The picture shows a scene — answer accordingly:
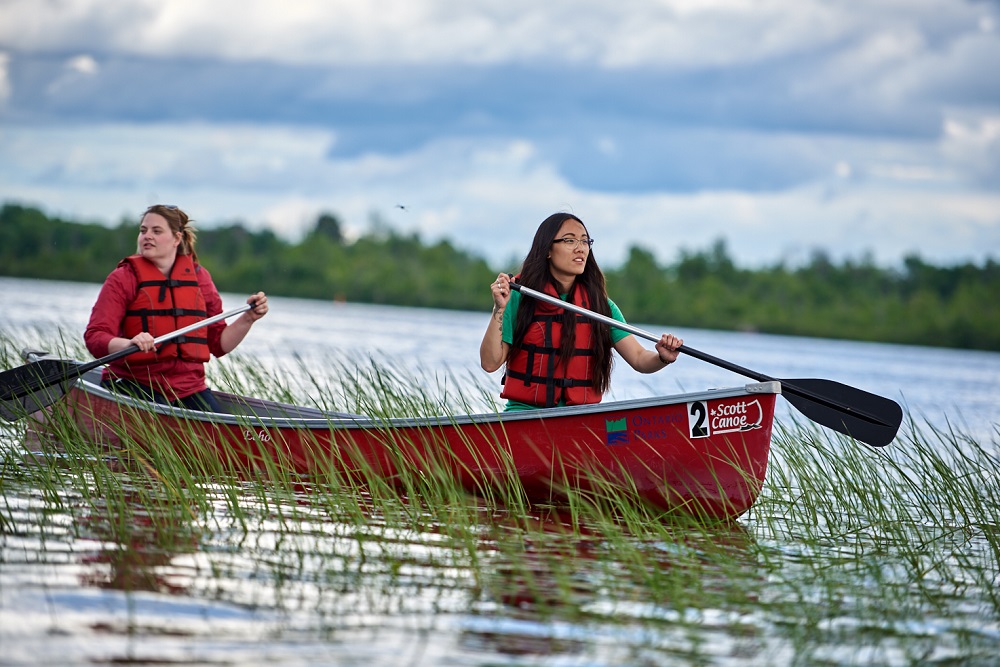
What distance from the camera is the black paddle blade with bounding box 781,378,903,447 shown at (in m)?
5.22

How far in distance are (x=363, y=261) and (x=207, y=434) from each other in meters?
55.0

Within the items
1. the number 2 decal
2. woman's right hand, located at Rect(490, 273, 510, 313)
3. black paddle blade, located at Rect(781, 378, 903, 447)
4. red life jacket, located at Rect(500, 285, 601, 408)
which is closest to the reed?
black paddle blade, located at Rect(781, 378, 903, 447)

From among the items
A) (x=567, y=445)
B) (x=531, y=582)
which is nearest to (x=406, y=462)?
(x=567, y=445)

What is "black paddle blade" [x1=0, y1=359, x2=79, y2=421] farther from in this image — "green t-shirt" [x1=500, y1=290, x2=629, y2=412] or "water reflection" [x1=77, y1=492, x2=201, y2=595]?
"green t-shirt" [x1=500, y1=290, x2=629, y2=412]

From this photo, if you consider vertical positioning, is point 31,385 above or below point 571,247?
below

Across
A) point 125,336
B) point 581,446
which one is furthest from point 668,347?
point 125,336

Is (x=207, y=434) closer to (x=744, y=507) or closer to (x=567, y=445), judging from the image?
(x=567, y=445)

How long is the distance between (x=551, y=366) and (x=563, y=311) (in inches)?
11.0

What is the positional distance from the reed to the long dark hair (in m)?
0.65

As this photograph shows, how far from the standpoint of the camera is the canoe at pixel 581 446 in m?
4.84

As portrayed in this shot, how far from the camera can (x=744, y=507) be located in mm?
4969

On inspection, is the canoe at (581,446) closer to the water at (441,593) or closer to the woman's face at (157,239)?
the water at (441,593)

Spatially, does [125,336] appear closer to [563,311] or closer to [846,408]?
[563,311]

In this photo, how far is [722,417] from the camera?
4.84 m
